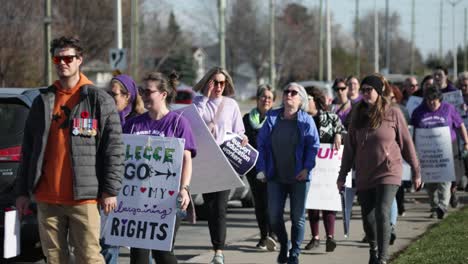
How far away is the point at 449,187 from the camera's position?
46.8 feet

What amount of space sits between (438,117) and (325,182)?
312 cm

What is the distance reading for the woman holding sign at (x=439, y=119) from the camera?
44.7ft

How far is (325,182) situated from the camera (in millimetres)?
11336

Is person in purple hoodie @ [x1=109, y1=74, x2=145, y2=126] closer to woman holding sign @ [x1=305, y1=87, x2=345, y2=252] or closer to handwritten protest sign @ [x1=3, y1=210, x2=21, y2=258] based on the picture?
handwritten protest sign @ [x1=3, y1=210, x2=21, y2=258]

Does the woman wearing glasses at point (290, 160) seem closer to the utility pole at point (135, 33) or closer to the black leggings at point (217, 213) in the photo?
the black leggings at point (217, 213)

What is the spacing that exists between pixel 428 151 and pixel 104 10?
32370mm

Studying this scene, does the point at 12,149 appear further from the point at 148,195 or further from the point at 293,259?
the point at 293,259

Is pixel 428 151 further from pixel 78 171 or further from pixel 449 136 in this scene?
pixel 78 171

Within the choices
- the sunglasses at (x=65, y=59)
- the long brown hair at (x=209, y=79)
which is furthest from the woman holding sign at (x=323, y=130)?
the sunglasses at (x=65, y=59)

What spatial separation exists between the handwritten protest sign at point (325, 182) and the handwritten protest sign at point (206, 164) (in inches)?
96.9

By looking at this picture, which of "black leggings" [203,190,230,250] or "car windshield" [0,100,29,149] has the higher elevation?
"car windshield" [0,100,29,149]

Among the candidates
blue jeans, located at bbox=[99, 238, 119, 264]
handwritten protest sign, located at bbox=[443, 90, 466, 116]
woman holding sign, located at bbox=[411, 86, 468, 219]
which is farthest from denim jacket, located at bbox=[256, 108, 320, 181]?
handwritten protest sign, located at bbox=[443, 90, 466, 116]

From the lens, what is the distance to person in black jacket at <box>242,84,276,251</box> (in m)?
11.3

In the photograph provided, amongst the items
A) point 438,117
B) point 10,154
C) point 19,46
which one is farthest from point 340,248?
point 19,46
